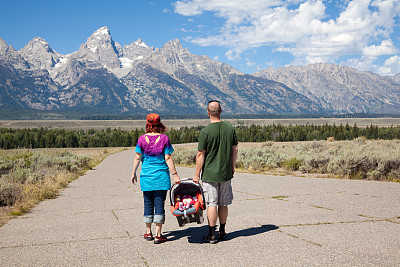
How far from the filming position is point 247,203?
10031mm

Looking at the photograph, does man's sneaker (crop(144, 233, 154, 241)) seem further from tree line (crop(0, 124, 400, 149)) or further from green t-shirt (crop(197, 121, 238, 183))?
tree line (crop(0, 124, 400, 149))

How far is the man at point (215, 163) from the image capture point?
237 inches

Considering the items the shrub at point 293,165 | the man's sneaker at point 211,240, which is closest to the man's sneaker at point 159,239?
the man's sneaker at point 211,240

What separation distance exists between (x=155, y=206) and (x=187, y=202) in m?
A: 0.55

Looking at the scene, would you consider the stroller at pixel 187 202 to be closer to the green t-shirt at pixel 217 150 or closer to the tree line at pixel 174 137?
the green t-shirt at pixel 217 150

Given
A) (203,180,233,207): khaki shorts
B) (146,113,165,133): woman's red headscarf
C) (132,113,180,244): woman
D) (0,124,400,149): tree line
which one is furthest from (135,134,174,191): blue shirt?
(0,124,400,149): tree line

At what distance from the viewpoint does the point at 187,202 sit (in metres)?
6.31

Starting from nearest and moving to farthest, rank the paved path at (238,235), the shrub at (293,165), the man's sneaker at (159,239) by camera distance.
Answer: the paved path at (238,235)
the man's sneaker at (159,239)
the shrub at (293,165)

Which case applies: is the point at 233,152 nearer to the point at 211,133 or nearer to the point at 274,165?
the point at 211,133

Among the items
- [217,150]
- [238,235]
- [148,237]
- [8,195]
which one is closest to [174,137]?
[8,195]

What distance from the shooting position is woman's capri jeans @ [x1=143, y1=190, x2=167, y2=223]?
6.26 m

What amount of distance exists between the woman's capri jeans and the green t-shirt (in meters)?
0.85

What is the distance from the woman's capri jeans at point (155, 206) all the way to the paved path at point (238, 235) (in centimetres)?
42

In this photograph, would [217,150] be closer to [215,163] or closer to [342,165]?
[215,163]
